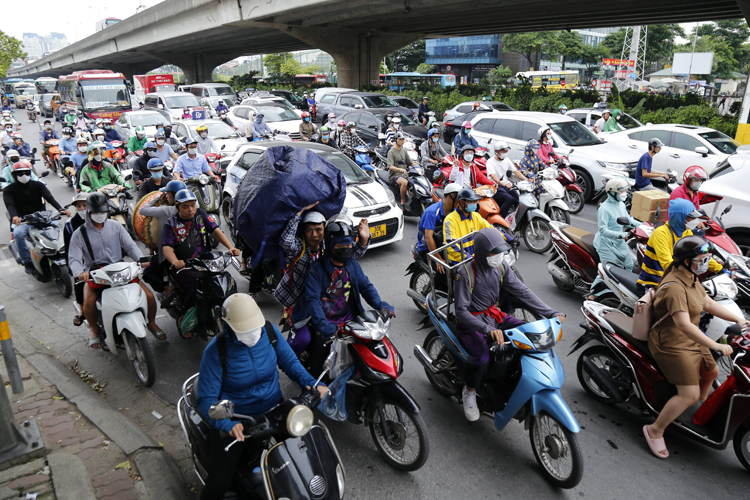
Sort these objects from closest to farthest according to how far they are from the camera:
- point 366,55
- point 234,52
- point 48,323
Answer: point 48,323
point 366,55
point 234,52

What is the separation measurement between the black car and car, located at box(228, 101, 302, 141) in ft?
6.83

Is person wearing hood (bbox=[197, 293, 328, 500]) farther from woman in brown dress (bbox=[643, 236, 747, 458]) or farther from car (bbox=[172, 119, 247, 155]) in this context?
car (bbox=[172, 119, 247, 155])

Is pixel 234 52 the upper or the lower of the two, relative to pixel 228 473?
upper

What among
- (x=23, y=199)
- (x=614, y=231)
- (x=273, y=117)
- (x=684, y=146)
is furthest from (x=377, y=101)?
(x=614, y=231)

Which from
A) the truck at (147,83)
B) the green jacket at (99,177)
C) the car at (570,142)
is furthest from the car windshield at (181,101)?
the car at (570,142)

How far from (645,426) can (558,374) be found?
3.74ft

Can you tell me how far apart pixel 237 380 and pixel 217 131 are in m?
12.7

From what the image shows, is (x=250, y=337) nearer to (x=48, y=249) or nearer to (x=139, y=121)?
(x=48, y=249)

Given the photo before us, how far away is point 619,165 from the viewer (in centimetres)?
1108

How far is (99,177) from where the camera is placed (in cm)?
905

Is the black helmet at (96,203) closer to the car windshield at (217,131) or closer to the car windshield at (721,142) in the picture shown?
the car windshield at (217,131)

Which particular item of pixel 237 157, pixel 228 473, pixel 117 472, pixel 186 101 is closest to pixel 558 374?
pixel 228 473

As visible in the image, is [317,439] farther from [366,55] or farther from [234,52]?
[234,52]

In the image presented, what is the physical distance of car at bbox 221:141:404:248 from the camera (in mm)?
8148
